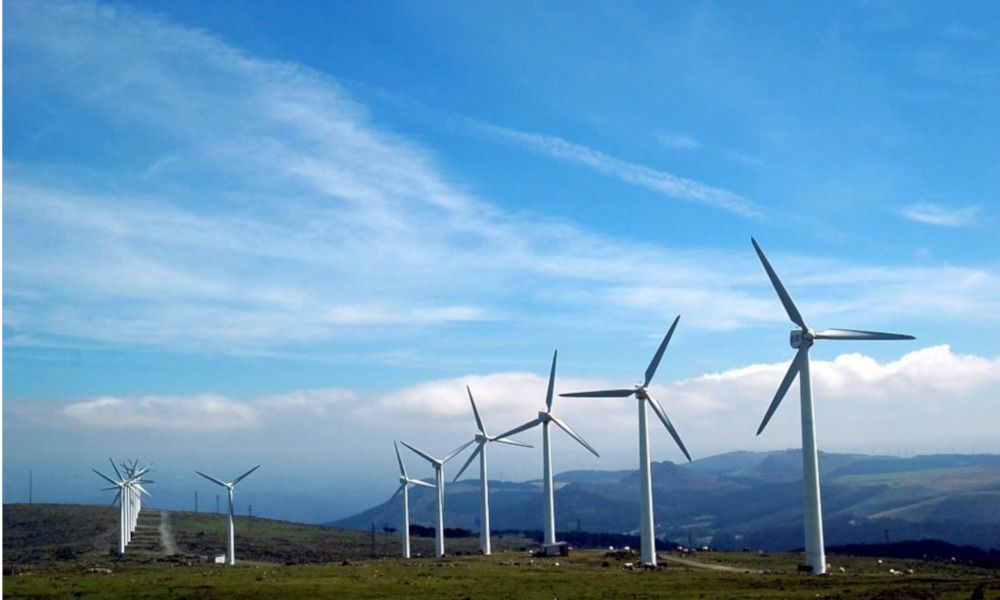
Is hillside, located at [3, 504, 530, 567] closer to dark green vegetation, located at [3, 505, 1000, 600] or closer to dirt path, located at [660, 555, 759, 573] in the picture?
dark green vegetation, located at [3, 505, 1000, 600]

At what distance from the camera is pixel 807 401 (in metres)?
75.0

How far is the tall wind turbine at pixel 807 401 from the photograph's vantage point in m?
74.1

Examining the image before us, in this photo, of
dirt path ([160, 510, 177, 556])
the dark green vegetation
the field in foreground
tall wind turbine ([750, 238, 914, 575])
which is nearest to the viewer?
the field in foreground

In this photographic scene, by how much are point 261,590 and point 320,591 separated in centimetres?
494

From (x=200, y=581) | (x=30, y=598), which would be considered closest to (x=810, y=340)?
(x=200, y=581)

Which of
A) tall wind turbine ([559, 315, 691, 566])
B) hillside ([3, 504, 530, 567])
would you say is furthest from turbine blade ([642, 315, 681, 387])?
hillside ([3, 504, 530, 567])

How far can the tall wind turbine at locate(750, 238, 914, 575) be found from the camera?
74.1 metres

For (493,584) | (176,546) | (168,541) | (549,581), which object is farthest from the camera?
(168,541)

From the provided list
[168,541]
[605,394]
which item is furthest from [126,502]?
[605,394]

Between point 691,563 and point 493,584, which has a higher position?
point 493,584

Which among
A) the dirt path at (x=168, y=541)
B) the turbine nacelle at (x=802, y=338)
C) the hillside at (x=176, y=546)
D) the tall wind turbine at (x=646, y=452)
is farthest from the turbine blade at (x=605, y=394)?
the dirt path at (x=168, y=541)

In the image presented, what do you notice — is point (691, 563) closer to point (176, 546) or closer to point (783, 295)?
point (783, 295)

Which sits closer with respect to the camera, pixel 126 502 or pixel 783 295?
pixel 783 295

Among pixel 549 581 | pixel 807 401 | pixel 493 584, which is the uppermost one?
pixel 807 401
